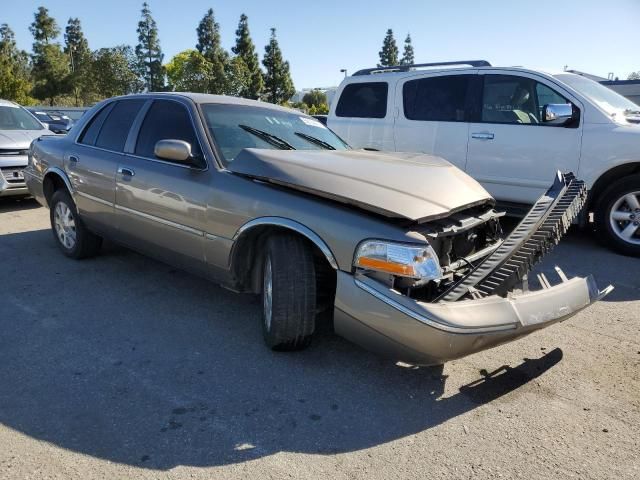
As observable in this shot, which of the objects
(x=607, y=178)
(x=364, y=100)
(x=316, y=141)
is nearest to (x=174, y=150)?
(x=316, y=141)

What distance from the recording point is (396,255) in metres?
2.63

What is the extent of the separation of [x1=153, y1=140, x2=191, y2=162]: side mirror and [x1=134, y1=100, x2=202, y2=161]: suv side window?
0.68ft

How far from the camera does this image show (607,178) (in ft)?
18.9

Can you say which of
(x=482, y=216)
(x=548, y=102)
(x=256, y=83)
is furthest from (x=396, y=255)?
(x=256, y=83)

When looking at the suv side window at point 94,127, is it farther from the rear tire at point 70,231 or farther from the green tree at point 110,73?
the green tree at point 110,73

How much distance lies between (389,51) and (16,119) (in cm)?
6725

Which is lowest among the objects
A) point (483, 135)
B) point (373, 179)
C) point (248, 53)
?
Answer: point (373, 179)

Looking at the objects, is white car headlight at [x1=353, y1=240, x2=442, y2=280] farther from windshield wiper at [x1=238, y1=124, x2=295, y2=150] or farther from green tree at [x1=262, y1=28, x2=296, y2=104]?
green tree at [x1=262, y1=28, x2=296, y2=104]

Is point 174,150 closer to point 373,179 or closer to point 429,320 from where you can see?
point 373,179

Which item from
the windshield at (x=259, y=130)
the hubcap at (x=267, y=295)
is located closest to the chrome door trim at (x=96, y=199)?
the windshield at (x=259, y=130)

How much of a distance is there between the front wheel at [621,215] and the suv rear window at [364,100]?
3.03 meters

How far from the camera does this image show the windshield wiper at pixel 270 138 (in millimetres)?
3902

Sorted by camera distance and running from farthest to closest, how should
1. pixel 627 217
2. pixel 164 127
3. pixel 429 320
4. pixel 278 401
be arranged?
pixel 627 217, pixel 164 127, pixel 278 401, pixel 429 320

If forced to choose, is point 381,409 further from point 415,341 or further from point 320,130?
point 320,130
